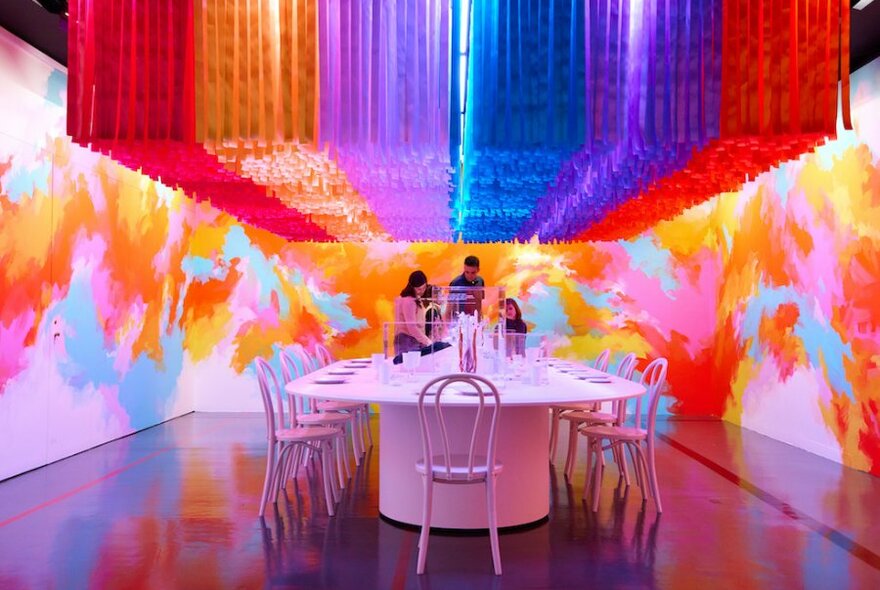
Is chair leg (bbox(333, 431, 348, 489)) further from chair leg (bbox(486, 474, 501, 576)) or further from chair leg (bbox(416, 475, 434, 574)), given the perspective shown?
chair leg (bbox(486, 474, 501, 576))

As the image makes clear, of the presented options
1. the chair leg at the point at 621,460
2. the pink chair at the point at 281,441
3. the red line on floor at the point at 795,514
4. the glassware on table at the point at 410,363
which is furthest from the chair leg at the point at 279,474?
the red line on floor at the point at 795,514

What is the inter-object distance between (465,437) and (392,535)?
0.70 meters

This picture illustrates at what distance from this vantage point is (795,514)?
5.16 metres

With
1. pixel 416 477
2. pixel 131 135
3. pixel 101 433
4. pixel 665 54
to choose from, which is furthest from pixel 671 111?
pixel 101 433

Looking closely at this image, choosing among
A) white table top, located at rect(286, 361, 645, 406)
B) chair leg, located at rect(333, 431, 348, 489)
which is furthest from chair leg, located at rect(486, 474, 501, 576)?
chair leg, located at rect(333, 431, 348, 489)

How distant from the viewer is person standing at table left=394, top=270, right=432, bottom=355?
6.00 meters

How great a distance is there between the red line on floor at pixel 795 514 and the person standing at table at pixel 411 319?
2600 mm

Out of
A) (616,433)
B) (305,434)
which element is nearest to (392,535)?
(305,434)

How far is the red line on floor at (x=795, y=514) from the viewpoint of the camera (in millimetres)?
4309

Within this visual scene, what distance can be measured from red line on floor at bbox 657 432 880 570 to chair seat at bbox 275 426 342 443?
9.80ft

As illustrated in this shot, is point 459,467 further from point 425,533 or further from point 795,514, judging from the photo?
point 795,514

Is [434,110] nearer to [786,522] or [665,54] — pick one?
[665,54]

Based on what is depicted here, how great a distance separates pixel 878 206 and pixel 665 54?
3.33 meters

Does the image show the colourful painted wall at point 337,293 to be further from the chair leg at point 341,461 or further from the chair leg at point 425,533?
the chair leg at point 425,533
